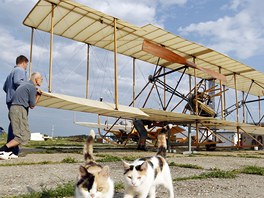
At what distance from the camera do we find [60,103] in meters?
8.05

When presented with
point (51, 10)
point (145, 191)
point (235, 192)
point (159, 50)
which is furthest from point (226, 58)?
point (145, 191)

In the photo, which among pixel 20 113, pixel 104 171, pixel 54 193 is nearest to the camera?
pixel 104 171

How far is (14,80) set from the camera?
19.8 feet

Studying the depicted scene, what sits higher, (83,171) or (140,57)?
(140,57)

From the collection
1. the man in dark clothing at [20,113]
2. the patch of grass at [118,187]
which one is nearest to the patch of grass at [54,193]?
the patch of grass at [118,187]

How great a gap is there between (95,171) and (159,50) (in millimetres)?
8861

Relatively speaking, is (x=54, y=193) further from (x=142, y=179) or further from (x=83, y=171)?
(x=142, y=179)

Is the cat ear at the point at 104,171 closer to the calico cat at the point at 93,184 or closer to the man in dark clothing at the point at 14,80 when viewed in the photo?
the calico cat at the point at 93,184

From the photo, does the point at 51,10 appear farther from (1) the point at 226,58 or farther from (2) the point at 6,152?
(1) the point at 226,58

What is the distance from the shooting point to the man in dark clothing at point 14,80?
6039 mm

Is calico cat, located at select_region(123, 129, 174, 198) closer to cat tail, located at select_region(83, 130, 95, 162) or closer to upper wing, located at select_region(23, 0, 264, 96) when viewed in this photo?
cat tail, located at select_region(83, 130, 95, 162)

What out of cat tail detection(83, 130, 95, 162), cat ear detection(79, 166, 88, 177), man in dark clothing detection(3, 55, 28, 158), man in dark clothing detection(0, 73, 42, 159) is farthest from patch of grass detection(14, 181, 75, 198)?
man in dark clothing detection(3, 55, 28, 158)

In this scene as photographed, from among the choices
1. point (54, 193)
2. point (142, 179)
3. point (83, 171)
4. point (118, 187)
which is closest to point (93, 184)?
point (83, 171)

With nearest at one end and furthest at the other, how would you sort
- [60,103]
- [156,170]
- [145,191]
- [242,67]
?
[145,191]
[156,170]
[60,103]
[242,67]
